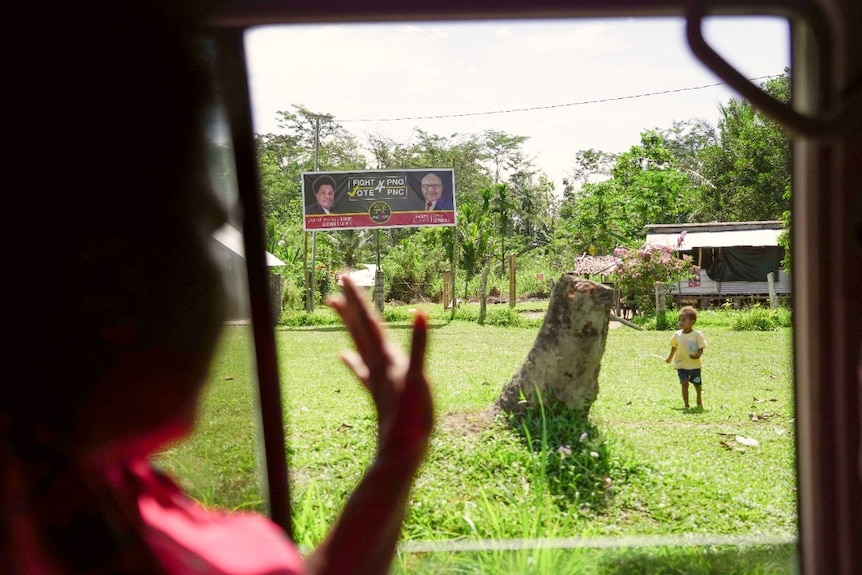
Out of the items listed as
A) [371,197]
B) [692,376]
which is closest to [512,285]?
[371,197]

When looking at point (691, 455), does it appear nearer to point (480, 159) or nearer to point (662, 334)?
point (662, 334)

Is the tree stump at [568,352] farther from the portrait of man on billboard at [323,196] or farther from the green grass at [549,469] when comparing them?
the portrait of man on billboard at [323,196]

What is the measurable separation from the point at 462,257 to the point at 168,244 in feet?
20.4

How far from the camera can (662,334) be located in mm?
6820

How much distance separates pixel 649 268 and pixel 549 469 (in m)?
4.06

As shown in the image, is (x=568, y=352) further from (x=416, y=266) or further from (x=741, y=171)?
(x=741, y=171)

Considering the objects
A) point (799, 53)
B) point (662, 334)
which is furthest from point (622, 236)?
point (799, 53)

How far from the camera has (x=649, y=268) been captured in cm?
691

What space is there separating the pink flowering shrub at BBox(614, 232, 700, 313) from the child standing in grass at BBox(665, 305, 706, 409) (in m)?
2.50

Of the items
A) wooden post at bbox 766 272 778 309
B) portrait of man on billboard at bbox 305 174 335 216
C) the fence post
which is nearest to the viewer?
portrait of man on billboard at bbox 305 174 335 216

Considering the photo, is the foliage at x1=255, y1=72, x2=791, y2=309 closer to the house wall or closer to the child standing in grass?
the house wall

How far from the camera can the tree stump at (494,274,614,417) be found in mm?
3377

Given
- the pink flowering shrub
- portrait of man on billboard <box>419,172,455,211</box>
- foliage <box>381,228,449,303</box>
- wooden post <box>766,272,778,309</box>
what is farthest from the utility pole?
wooden post <box>766,272,778,309</box>

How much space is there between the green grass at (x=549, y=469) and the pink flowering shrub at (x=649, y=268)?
5.79ft
